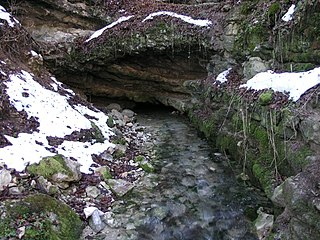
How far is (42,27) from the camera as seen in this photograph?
13.8 m

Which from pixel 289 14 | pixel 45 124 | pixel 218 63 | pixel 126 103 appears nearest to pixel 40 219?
pixel 45 124

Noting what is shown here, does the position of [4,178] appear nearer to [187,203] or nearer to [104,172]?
[104,172]

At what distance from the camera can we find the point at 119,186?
6152 millimetres

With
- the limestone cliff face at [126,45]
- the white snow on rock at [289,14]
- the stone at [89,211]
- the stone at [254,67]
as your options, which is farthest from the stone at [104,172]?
the limestone cliff face at [126,45]

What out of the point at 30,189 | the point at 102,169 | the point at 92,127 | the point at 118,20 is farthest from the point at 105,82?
the point at 30,189

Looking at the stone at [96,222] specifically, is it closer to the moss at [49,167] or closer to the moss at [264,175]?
the moss at [49,167]

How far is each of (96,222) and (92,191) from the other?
2.94ft

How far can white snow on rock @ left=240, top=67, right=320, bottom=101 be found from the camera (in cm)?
611

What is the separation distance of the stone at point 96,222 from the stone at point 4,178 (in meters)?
1.37

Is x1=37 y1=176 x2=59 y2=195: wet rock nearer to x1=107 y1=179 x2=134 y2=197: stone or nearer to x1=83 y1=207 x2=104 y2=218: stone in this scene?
x1=83 y1=207 x2=104 y2=218: stone

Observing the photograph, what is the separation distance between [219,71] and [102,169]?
5.88 meters

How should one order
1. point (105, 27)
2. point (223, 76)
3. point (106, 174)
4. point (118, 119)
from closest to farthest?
point (106, 174)
point (223, 76)
point (118, 119)
point (105, 27)

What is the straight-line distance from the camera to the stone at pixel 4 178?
16.2 feet

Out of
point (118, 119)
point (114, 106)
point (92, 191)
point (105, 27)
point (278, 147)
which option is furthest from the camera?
point (114, 106)
